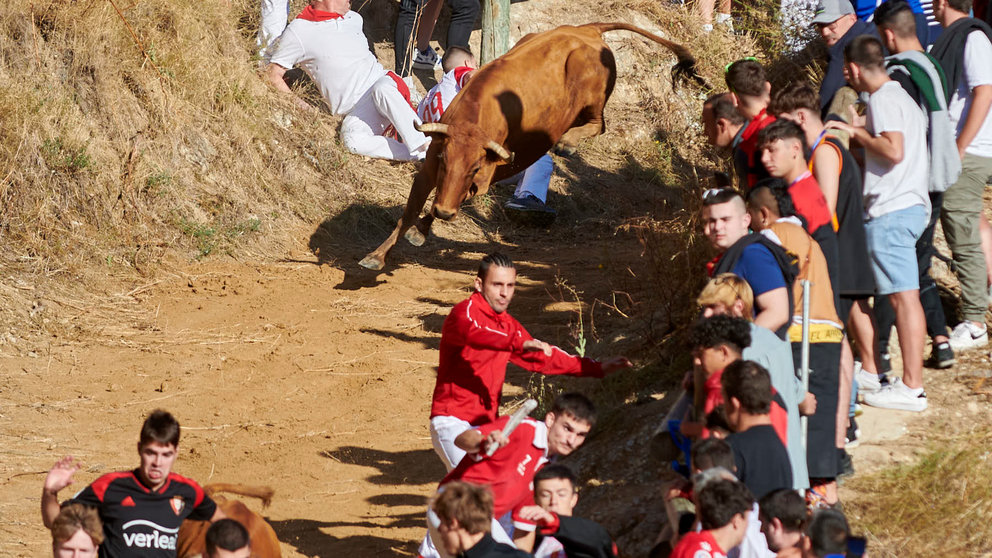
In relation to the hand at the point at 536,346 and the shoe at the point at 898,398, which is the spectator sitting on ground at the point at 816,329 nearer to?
the shoe at the point at 898,398

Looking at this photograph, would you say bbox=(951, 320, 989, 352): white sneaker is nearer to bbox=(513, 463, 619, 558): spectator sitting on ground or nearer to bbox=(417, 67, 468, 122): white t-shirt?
bbox=(513, 463, 619, 558): spectator sitting on ground

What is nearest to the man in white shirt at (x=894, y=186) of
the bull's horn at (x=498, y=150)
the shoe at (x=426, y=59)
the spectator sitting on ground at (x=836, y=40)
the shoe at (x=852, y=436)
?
the shoe at (x=852, y=436)

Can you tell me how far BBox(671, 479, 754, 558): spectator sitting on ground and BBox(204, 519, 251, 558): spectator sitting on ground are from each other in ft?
5.09

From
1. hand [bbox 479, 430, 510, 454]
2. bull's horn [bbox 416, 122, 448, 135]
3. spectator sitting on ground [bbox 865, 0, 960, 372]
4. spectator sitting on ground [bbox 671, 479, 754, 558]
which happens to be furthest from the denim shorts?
bull's horn [bbox 416, 122, 448, 135]

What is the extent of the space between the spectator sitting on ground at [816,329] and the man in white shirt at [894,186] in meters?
0.75

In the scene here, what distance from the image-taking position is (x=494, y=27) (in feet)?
44.1

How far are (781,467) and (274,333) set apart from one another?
255 inches

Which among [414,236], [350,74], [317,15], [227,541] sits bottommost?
[414,236]

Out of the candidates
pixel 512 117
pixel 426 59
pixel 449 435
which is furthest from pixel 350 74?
pixel 449 435

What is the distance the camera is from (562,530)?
4.30 meters

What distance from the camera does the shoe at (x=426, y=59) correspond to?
45.8ft

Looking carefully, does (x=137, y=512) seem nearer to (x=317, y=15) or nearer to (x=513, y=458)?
(x=513, y=458)

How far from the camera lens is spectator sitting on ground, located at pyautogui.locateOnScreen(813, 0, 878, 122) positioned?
6809mm

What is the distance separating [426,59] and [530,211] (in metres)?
2.69
